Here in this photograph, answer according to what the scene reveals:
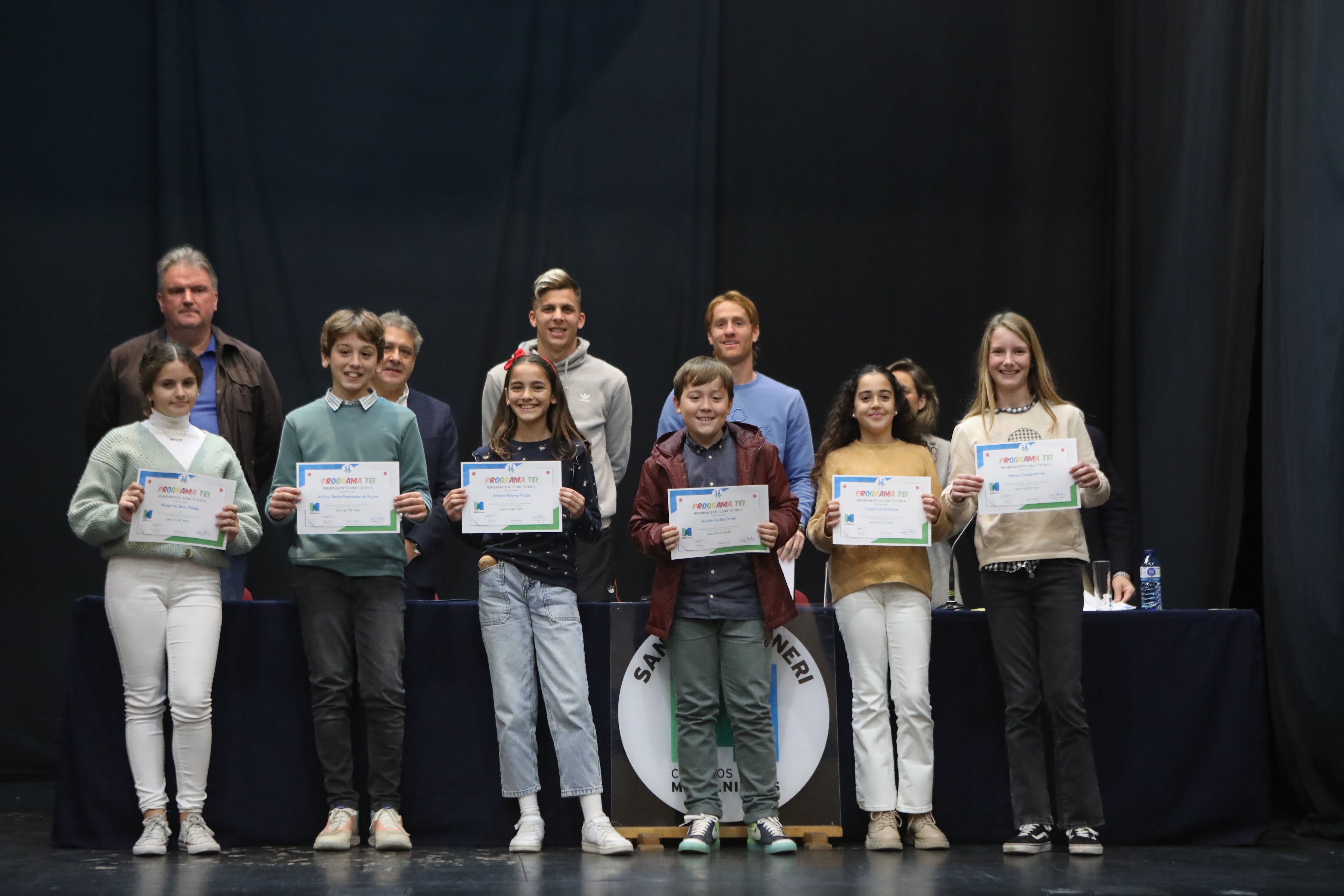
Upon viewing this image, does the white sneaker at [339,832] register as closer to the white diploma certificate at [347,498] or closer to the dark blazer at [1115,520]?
the white diploma certificate at [347,498]

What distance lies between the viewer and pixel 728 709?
4.19m

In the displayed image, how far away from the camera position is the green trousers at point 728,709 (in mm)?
4090

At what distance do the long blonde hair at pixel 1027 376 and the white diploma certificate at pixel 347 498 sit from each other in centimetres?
202

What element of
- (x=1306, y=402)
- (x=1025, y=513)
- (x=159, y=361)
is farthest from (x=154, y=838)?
(x=1306, y=402)

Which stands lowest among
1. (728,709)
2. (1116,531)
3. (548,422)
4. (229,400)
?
(728,709)

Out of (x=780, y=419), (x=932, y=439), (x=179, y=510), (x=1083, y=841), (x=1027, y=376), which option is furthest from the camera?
(x=932, y=439)

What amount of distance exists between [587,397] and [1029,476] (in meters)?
1.80

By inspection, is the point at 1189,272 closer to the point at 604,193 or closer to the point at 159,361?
the point at 604,193

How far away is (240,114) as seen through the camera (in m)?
6.56

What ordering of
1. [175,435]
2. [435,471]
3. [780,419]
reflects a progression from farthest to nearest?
[780,419], [435,471], [175,435]

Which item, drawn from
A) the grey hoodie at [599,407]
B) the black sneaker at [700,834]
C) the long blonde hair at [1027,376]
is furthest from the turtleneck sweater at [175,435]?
the long blonde hair at [1027,376]

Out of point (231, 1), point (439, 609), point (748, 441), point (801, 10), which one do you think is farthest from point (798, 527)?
point (231, 1)

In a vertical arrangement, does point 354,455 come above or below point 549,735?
above

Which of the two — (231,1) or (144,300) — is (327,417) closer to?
(144,300)
